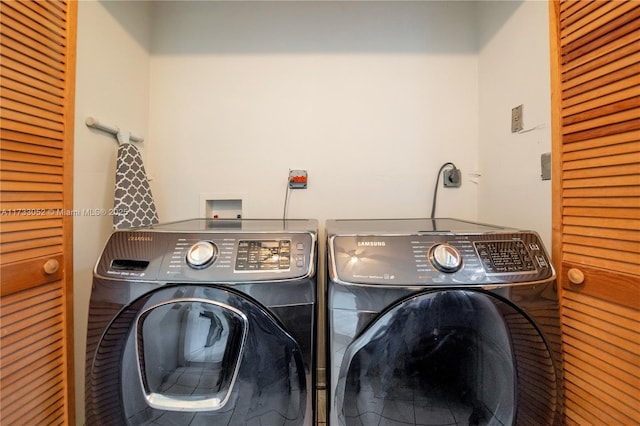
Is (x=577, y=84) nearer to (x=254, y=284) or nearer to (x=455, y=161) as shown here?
(x=455, y=161)

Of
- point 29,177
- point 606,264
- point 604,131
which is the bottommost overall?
point 606,264

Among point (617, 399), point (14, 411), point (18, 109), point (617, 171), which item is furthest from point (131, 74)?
point (617, 399)

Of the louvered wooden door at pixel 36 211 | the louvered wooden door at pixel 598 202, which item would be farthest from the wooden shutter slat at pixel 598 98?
the louvered wooden door at pixel 36 211

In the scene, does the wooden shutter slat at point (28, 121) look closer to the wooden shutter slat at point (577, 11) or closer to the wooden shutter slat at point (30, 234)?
the wooden shutter slat at point (30, 234)

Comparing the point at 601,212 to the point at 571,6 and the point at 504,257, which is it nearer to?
the point at 504,257

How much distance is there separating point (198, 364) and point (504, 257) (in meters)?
0.84

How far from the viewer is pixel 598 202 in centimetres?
64

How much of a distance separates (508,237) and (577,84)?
453mm

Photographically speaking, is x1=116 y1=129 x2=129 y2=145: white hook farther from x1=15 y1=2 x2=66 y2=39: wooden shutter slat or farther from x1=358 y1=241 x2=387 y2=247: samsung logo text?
x1=358 y1=241 x2=387 y2=247: samsung logo text

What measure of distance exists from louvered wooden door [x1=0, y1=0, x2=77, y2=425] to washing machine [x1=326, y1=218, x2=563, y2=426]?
79 cm

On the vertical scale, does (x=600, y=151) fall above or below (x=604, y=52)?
below

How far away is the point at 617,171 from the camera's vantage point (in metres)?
0.60

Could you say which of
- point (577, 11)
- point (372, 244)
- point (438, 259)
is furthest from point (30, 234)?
point (577, 11)

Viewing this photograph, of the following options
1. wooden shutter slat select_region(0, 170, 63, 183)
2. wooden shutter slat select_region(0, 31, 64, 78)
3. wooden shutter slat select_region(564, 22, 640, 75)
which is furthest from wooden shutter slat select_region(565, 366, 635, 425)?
wooden shutter slat select_region(0, 31, 64, 78)
